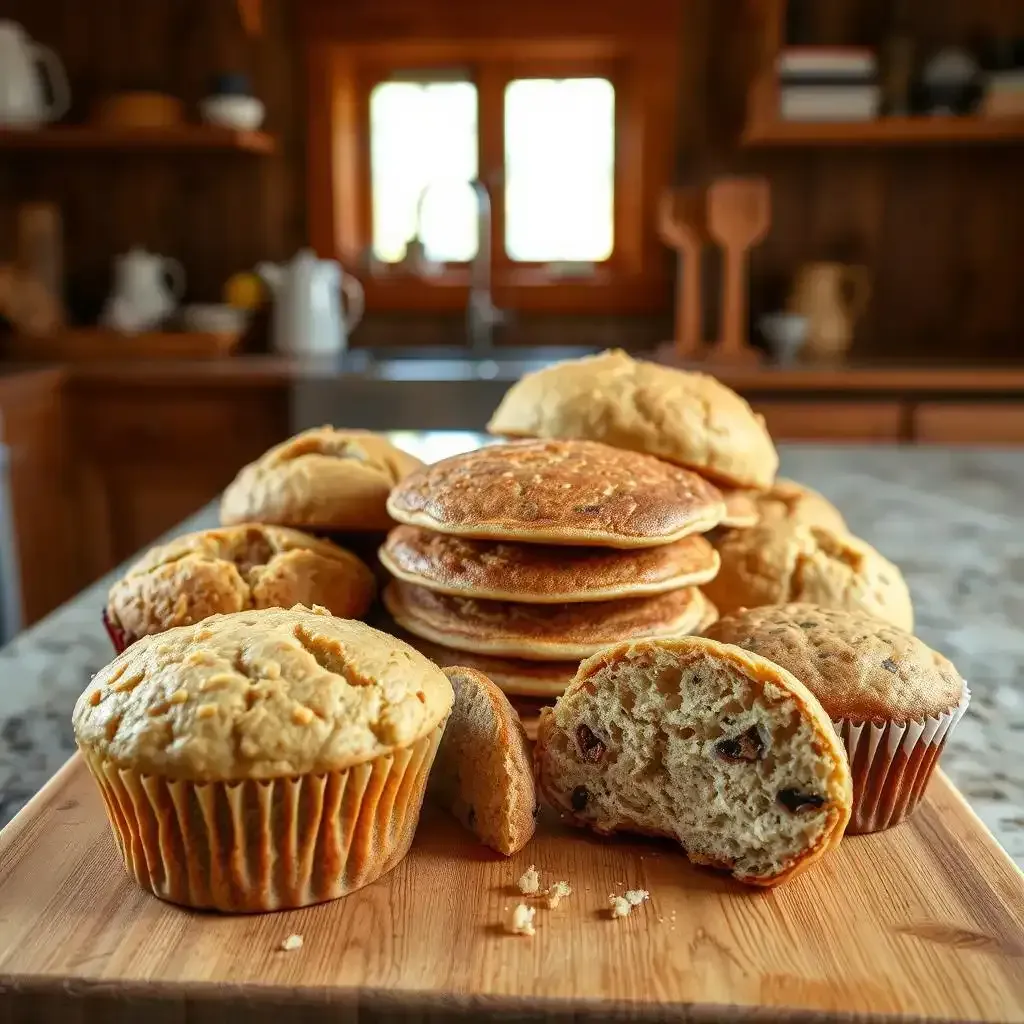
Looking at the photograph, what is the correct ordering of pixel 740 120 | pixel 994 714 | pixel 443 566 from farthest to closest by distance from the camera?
pixel 740 120 → pixel 994 714 → pixel 443 566

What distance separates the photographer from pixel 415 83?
154 inches

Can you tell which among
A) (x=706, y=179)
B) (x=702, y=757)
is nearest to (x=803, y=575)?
(x=702, y=757)

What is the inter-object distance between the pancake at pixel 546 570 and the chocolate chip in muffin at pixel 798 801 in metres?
0.22

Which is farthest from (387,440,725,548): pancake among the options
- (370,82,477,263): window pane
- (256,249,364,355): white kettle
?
(370,82,477,263): window pane

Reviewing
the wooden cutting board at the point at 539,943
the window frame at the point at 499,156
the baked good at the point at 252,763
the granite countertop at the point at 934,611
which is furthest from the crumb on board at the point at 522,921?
the window frame at the point at 499,156

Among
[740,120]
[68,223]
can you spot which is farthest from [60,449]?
[740,120]

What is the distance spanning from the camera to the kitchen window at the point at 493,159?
3752 mm

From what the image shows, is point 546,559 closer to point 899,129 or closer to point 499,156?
point 899,129

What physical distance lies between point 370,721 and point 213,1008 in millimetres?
198

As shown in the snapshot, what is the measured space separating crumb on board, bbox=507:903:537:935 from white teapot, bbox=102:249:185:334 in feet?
10.9

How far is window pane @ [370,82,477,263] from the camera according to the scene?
391 centimetres

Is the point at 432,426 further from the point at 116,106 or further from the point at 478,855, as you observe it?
the point at 478,855

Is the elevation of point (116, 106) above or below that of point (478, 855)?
above

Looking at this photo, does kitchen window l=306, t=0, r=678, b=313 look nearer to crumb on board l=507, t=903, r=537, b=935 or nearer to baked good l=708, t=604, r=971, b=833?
baked good l=708, t=604, r=971, b=833
